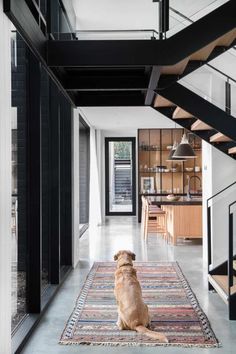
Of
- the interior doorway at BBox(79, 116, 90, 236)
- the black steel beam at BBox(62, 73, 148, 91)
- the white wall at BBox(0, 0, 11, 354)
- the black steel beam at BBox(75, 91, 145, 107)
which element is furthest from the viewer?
the interior doorway at BBox(79, 116, 90, 236)

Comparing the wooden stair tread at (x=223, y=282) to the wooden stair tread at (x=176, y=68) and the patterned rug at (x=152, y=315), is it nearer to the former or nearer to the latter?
the patterned rug at (x=152, y=315)

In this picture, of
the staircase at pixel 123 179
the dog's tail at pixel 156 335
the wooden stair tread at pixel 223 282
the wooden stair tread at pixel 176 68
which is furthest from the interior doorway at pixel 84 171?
the dog's tail at pixel 156 335

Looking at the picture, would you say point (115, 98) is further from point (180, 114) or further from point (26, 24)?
point (26, 24)

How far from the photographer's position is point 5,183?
2.97 meters

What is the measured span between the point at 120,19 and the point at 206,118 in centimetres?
305

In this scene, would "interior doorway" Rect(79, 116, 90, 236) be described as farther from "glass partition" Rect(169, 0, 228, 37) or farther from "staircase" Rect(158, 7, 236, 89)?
"glass partition" Rect(169, 0, 228, 37)

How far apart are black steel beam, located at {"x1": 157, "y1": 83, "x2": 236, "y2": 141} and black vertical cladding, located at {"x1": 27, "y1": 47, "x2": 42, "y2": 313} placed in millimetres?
1793

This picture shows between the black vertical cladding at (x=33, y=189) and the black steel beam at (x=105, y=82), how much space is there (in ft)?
3.56

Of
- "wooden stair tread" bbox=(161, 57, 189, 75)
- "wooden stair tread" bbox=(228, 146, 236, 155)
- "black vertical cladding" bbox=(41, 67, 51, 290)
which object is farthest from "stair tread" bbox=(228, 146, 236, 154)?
"black vertical cladding" bbox=(41, 67, 51, 290)

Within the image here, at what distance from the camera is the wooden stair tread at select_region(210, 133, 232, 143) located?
5863mm

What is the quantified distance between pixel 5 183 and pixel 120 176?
11983 mm

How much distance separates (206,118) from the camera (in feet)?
18.2

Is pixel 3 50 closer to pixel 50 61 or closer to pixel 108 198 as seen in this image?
pixel 50 61

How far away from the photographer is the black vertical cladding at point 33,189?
4.33 m
